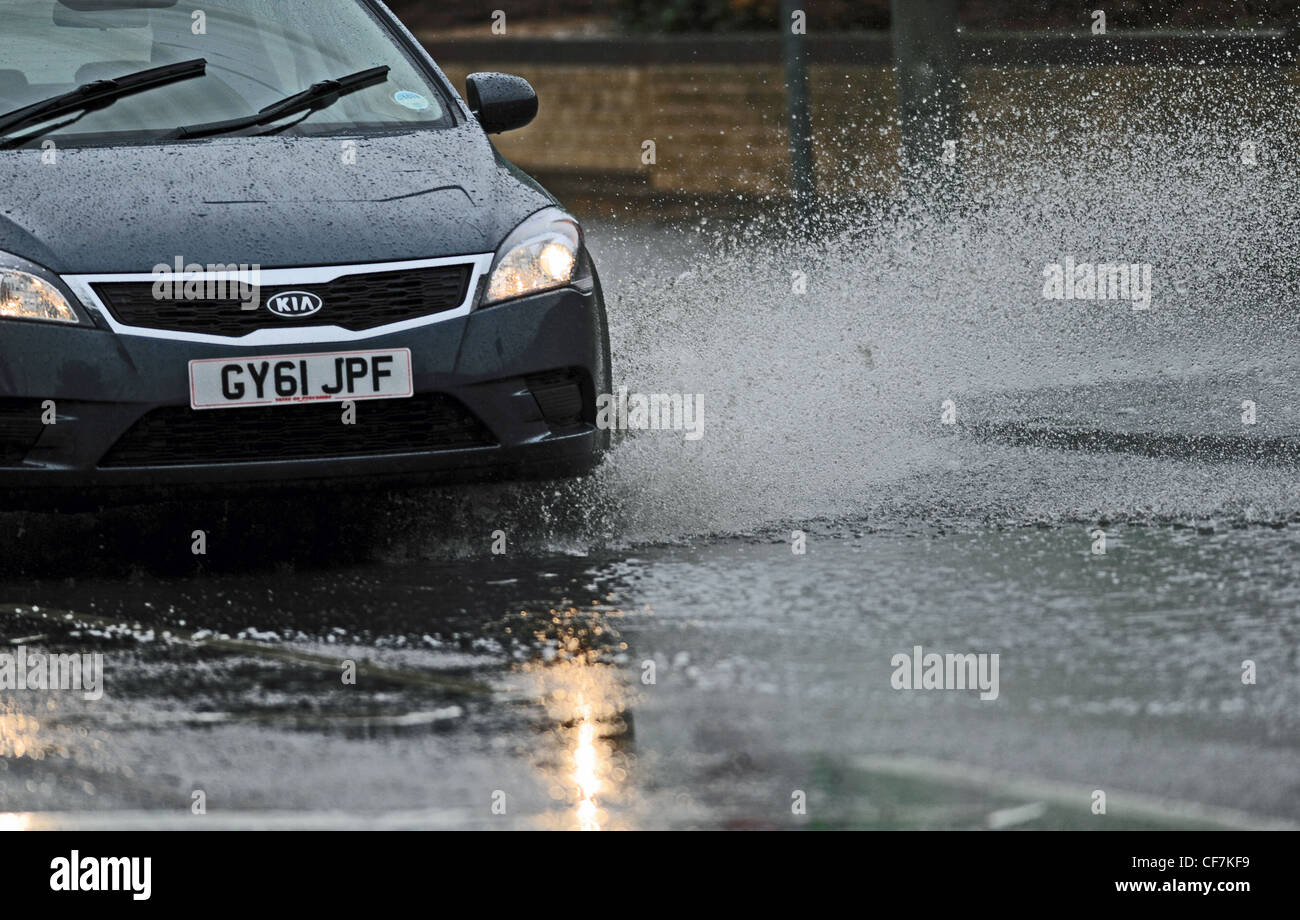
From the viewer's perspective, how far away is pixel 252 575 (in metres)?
6.35

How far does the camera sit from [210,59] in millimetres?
7438

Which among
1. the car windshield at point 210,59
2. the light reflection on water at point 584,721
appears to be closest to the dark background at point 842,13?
the car windshield at point 210,59

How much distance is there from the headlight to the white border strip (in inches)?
2.1

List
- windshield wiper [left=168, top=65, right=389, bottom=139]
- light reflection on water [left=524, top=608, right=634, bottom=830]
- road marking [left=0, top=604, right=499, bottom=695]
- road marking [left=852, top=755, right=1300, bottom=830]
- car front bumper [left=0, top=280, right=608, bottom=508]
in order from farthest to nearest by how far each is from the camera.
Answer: windshield wiper [left=168, top=65, right=389, bottom=139] < car front bumper [left=0, top=280, right=608, bottom=508] < road marking [left=0, top=604, right=499, bottom=695] < light reflection on water [left=524, top=608, right=634, bottom=830] < road marking [left=852, top=755, right=1300, bottom=830]

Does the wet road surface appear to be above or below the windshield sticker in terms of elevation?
below

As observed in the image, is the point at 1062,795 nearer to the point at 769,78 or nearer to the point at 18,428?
the point at 18,428

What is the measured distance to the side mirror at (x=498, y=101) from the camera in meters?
7.72

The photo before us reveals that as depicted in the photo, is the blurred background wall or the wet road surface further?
the blurred background wall

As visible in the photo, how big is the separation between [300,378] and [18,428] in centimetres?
75

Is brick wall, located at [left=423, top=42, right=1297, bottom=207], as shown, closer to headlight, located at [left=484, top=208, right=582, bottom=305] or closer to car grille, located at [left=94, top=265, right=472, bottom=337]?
headlight, located at [left=484, top=208, right=582, bottom=305]

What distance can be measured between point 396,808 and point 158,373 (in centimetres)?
207

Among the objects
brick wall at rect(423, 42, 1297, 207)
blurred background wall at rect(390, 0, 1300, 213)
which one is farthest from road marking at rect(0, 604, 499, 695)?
blurred background wall at rect(390, 0, 1300, 213)

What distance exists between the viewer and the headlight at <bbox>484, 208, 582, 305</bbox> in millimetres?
6293
